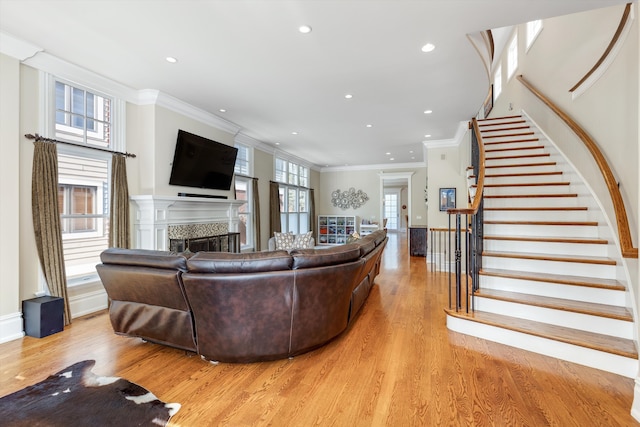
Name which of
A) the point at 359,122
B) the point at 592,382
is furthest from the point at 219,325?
the point at 359,122

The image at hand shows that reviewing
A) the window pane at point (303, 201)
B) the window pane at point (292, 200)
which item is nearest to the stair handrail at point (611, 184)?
the window pane at point (292, 200)

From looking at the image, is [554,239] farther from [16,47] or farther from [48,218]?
[16,47]

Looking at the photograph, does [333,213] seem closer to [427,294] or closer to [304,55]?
[427,294]

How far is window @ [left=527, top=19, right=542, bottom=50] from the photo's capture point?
4.89 m

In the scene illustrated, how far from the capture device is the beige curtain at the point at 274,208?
7.38m

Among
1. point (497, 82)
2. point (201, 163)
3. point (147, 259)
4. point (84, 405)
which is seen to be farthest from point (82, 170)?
point (497, 82)

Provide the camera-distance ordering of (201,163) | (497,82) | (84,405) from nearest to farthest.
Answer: (84,405), (201,163), (497,82)

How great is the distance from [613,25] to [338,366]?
4057 millimetres

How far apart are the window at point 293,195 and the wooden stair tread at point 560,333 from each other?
6075 millimetres

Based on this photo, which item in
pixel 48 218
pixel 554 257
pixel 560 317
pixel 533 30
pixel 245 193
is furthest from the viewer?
pixel 245 193

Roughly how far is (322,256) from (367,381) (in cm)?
94

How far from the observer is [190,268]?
7.12 feet

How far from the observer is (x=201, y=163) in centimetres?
483

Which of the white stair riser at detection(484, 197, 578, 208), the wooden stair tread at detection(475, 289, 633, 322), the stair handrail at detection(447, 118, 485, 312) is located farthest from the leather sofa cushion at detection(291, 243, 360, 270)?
the white stair riser at detection(484, 197, 578, 208)
